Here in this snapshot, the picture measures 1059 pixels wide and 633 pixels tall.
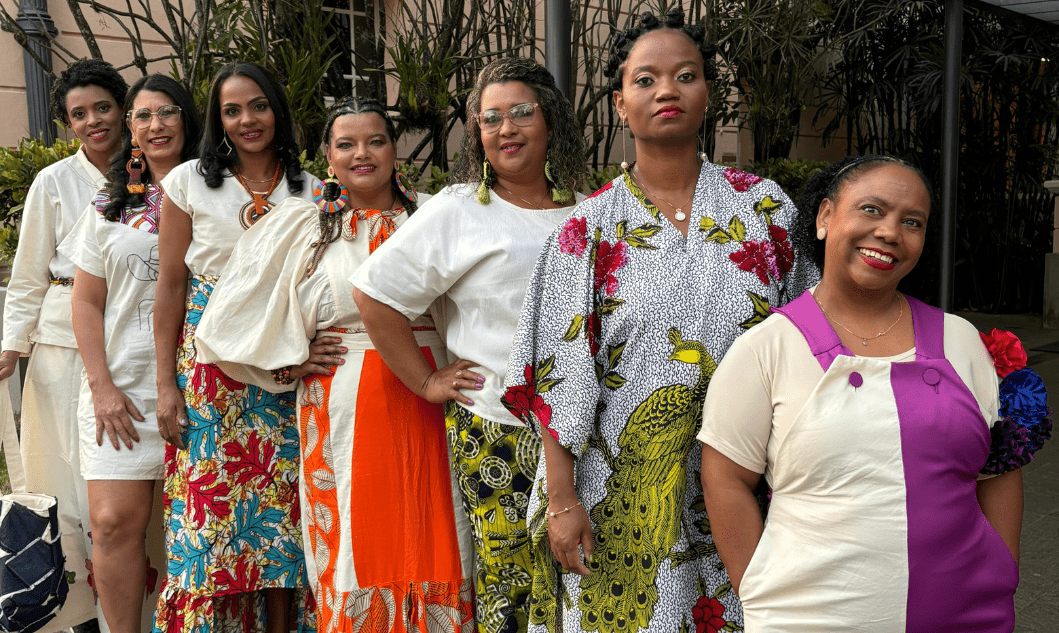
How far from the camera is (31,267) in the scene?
3309 millimetres

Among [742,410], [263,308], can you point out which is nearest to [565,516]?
[742,410]

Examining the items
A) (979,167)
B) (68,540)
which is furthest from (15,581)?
(979,167)

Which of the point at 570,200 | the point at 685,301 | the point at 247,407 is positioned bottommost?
the point at 247,407

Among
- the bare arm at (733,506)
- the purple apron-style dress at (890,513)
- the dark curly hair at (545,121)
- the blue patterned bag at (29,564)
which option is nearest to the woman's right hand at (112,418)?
the blue patterned bag at (29,564)

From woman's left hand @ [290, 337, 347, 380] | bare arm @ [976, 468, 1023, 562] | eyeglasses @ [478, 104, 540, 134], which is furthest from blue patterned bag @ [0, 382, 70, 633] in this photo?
bare arm @ [976, 468, 1023, 562]

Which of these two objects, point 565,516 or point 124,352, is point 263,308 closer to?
point 124,352

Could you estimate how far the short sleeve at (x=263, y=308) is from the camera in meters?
2.66

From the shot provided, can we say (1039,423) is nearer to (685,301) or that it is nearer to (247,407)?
(685,301)

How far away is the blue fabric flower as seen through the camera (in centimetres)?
179

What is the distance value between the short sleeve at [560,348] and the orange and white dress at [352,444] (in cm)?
57

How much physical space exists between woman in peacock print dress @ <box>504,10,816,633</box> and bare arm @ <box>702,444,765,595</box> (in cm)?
18

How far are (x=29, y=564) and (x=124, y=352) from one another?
2.43 ft

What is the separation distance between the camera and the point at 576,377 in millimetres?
2049

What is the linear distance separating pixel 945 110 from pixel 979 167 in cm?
454
